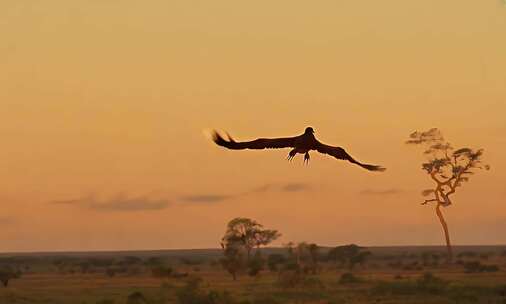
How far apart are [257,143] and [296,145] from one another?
869 millimetres

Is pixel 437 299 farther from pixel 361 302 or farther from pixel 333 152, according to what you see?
pixel 333 152

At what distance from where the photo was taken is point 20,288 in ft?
209

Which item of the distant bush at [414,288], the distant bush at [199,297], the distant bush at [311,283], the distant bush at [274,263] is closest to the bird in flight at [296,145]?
the distant bush at [199,297]

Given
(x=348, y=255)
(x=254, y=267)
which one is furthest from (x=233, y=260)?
(x=348, y=255)

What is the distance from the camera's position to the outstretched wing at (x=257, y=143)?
1159 centimetres

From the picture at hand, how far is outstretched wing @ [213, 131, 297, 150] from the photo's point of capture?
11.6 meters

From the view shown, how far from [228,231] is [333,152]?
7484 centimetres

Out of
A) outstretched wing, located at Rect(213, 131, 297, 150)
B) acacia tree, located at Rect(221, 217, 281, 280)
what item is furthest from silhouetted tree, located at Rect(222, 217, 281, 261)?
outstretched wing, located at Rect(213, 131, 297, 150)

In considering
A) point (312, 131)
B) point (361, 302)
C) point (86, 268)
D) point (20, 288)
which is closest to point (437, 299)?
point (361, 302)

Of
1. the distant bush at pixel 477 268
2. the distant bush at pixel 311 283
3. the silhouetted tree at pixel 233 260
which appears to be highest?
the silhouetted tree at pixel 233 260

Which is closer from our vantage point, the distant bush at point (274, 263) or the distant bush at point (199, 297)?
the distant bush at point (199, 297)

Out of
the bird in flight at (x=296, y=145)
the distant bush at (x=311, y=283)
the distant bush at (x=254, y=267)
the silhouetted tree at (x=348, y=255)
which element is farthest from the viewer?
the silhouetted tree at (x=348, y=255)

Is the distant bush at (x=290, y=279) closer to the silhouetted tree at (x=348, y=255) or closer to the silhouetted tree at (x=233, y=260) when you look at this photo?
the silhouetted tree at (x=233, y=260)

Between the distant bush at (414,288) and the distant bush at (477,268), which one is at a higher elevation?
the distant bush at (477,268)
